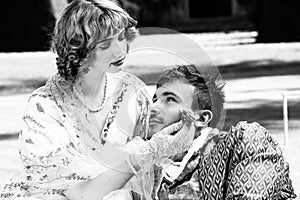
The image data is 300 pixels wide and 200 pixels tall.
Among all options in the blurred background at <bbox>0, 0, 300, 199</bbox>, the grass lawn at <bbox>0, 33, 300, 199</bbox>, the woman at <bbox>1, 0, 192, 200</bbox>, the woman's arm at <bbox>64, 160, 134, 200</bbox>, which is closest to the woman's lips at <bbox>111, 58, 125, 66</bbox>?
the woman at <bbox>1, 0, 192, 200</bbox>

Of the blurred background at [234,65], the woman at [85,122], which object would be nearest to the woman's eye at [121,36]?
the woman at [85,122]

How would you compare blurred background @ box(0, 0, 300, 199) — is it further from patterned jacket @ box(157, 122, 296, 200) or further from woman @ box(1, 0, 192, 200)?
patterned jacket @ box(157, 122, 296, 200)

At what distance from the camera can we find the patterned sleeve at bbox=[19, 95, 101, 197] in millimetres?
3217

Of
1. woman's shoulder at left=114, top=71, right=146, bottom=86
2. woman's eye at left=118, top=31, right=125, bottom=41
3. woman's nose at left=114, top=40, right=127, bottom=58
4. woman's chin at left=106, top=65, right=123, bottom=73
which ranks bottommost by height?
woman's shoulder at left=114, top=71, right=146, bottom=86

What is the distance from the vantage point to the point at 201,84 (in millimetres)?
3381

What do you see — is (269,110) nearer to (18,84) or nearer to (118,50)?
(18,84)

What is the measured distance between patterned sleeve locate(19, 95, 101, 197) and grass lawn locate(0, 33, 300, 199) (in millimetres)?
481

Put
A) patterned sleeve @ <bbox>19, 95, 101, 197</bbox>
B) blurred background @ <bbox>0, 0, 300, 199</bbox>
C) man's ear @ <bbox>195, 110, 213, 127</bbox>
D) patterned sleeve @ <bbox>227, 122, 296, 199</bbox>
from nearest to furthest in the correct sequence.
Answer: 1. patterned sleeve @ <bbox>227, 122, 296, 199</bbox>
2. patterned sleeve @ <bbox>19, 95, 101, 197</bbox>
3. man's ear @ <bbox>195, 110, 213, 127</bbox>
4. blurred background @ <bbox>0, 0, 300, 199</bbox>

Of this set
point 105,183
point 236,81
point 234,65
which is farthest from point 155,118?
point 234,65

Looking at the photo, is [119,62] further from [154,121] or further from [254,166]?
[254,166]

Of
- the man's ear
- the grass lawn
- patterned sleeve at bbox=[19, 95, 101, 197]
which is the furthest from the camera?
the grass lawn

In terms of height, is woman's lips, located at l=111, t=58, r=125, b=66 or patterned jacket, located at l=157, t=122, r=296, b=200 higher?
woman's lips, located at l=111, t=58, r=125, b=66

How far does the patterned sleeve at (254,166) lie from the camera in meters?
3.11

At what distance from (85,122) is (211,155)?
0.49 m
